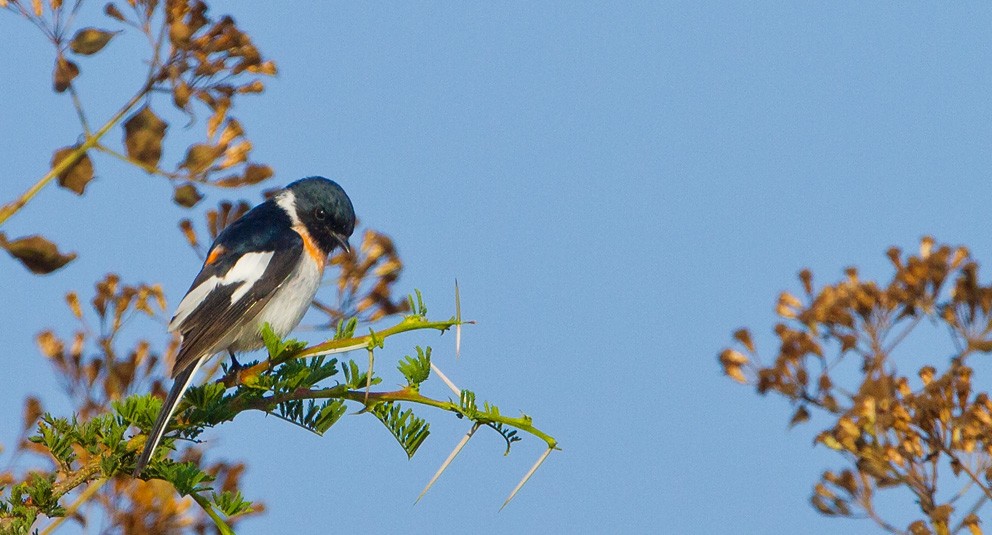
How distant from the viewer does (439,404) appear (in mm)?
2842

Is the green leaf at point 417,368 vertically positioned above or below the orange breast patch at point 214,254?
below

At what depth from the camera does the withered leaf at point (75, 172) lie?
269 cm

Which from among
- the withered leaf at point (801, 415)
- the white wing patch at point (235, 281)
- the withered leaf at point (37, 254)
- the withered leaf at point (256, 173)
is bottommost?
the withered leaf at point (37, 254)

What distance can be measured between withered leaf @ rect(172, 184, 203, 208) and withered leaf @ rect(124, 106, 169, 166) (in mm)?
115

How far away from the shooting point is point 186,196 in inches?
116

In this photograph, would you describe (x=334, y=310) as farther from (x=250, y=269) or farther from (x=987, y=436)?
(x=987, y=436)

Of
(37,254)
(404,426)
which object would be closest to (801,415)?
(404,426)

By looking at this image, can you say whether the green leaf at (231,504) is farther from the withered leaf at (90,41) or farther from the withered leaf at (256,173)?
the withered leaf at (90,41)

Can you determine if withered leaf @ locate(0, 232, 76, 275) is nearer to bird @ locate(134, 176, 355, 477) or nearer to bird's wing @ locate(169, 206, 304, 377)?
bird @ locate(134, 176, 355, 477)

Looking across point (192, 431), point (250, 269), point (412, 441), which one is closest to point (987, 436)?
point (412, 441)

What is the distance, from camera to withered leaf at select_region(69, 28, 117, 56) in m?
2.91

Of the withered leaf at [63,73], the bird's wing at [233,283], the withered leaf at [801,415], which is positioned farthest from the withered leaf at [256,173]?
the withered leaf at [801,415]

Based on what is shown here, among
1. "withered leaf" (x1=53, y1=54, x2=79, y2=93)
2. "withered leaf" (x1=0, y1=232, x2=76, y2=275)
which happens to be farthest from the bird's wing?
"withered leaf" (x1=0, y1=232, x2=76, y2=275)

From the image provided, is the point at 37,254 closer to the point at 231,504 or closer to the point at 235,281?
the point at 231,504
